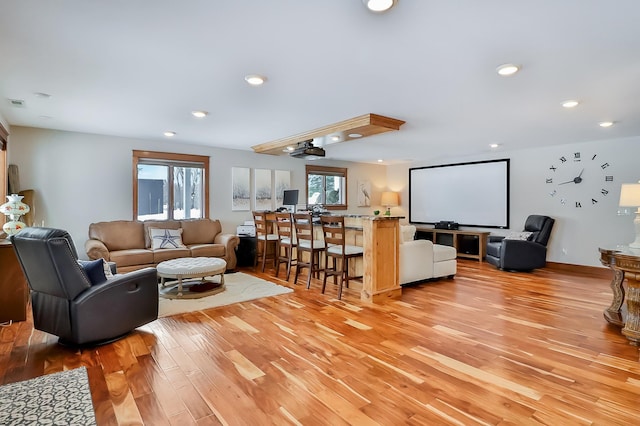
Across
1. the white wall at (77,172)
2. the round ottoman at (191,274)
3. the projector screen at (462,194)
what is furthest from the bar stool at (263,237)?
the projector screen at (462,194)

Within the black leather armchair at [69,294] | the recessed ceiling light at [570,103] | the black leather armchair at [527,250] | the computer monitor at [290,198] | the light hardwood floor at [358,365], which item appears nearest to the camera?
the light hardwood floor at [358,365]

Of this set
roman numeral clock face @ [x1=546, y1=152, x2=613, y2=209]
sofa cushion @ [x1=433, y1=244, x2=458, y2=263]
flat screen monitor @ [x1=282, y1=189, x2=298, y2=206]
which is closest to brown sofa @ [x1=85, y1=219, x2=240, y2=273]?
flat screen monitor @ [x1=282, y1=189, x2=298, y2=206]

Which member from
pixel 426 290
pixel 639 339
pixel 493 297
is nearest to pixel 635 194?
pixel 639 339

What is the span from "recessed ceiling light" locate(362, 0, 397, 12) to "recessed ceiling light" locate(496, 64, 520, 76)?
4.39ft

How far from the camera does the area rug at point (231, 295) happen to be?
3.86 metres

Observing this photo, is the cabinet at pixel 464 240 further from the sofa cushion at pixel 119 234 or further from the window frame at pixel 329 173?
the sofa cushion at pixel 119 234

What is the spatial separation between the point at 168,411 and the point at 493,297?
12.7 ft

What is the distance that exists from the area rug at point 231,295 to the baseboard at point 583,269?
5.00m

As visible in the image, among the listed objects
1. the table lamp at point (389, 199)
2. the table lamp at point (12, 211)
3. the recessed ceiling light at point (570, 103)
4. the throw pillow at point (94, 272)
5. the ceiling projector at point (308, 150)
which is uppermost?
the recessed ceiling light at point (570, 103)

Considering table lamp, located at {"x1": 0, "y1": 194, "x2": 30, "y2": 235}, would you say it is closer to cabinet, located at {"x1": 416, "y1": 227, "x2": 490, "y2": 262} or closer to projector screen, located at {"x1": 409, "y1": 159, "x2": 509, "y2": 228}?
cabinet, located at {"x1": 416, "y1": 227, "x2": 490, "y2": 262}

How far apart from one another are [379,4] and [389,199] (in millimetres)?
7313

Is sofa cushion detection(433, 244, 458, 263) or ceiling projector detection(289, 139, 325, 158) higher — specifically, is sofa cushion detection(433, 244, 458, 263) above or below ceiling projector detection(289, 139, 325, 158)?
below

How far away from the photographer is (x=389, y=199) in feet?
29.3

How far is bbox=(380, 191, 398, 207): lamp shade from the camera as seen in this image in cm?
895
